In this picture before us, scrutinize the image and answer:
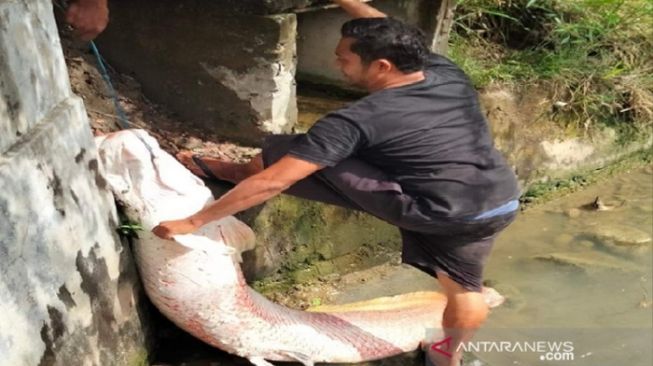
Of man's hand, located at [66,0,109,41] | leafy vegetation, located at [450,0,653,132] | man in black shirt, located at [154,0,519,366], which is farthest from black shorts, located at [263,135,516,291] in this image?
leafy vegetation, located at [450,0,653,132]

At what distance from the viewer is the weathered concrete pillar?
8.75 feet

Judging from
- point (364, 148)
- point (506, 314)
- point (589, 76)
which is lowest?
point (506, 314)

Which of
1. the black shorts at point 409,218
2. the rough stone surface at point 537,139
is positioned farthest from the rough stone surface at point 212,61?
the rough stone surface at point 537,139

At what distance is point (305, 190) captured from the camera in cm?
361

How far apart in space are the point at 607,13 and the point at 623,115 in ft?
2.93

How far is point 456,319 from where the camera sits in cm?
365

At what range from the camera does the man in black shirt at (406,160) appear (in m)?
3.23

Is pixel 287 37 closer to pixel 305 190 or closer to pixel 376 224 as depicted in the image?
pixel 305 190

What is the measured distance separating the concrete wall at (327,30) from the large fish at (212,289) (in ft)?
5.97

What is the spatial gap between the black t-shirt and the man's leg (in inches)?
16.6

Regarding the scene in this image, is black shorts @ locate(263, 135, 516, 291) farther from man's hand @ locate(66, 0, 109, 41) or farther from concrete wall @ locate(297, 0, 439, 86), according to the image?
concrete wall @ locate(297, 0, 439, 86)

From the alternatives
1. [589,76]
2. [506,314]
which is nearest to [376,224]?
[506,314]

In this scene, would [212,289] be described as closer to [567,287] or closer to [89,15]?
[89,15]

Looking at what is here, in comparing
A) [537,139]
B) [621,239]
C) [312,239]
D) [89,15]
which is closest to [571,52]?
[537,139]
